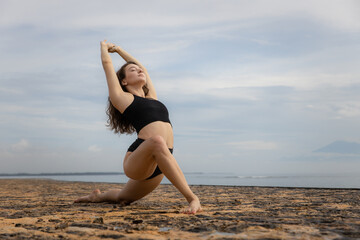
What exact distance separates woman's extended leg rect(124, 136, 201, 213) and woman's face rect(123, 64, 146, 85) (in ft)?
3.16

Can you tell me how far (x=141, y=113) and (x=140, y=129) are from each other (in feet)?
0.59

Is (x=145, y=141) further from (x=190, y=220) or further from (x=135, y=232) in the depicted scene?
(x=135, y=232)

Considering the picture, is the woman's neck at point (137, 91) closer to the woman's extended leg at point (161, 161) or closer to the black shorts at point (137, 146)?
the black shorts at point (137, 146)

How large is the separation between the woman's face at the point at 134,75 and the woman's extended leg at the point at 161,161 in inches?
37.9

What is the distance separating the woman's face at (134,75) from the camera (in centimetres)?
439

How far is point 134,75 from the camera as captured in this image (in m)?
4.40

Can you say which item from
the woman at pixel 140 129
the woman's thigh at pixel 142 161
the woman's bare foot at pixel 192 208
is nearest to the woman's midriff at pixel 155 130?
the woman at pixel 140 129

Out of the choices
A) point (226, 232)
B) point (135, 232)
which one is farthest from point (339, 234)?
point (135, 232)

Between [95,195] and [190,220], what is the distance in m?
2.11

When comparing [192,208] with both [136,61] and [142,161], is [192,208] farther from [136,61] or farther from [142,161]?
[136,61]

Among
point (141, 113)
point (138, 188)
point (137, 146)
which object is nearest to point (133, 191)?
point (138, 188)

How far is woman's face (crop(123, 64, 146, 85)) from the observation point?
439cm

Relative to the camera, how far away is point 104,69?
14.1ft

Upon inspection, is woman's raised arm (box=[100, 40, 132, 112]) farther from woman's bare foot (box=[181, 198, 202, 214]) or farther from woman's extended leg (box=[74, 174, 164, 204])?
woman's bare foot (box=[181, 198, 202, 214])
